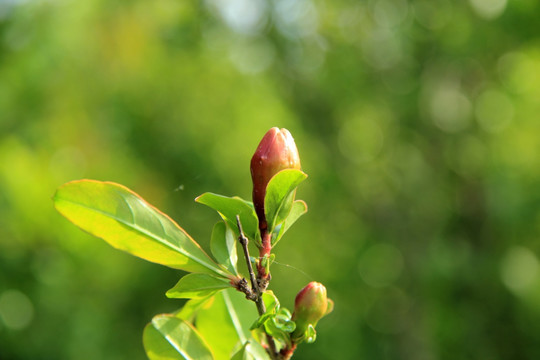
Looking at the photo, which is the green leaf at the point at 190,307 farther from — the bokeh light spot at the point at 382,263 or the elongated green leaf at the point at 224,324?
the bokeh light spot at the point at 382,263

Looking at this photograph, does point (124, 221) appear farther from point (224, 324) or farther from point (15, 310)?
point (15, 310)

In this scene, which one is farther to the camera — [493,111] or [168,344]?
[493,111]

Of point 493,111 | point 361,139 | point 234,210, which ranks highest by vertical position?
point 234,210

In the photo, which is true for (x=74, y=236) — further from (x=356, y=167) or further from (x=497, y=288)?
(x=497, y=288)

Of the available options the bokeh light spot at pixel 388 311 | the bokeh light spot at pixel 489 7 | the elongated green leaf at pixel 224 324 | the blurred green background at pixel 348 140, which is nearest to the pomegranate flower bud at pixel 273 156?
the elongated green leaf at pixel 224 324

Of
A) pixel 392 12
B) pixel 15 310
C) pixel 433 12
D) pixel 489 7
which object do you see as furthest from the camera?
pixel 392 12

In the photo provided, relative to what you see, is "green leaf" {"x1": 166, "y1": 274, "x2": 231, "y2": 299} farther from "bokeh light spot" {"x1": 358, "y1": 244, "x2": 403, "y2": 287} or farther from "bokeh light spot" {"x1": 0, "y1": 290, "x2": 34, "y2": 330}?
"bokeh light spot" {"x1": 358, "y1": 244, "x2": 403, "y2": 287}

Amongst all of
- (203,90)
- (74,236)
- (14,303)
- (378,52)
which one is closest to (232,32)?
(203,90)

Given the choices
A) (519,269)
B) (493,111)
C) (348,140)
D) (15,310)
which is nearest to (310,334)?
(15,310)
